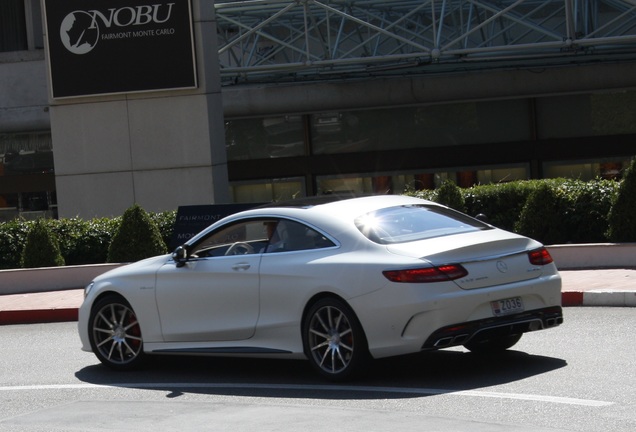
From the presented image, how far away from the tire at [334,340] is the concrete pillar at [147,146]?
12417mm

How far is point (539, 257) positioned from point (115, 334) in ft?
13.5

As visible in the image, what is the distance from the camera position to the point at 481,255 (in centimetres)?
983

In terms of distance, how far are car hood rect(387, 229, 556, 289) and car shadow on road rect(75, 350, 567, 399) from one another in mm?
773

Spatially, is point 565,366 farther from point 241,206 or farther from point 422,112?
point 422,112

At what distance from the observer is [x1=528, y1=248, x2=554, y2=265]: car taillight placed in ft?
33.4

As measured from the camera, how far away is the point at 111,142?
22.8m

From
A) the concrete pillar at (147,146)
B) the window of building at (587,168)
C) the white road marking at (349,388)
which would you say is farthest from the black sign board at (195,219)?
the window of building at (587,168)

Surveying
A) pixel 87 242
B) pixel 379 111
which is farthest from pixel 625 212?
pixel 379 111

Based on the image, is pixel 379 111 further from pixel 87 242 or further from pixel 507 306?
pixel 507 306

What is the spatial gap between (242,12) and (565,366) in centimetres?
1662

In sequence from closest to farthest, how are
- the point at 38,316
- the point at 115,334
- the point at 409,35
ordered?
1. the point at 115,334
2. the point at 38,316
3. the point at 409,35

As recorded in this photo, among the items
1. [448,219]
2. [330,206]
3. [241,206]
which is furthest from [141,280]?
[241,206]

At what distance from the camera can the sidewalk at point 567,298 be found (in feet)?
45.8

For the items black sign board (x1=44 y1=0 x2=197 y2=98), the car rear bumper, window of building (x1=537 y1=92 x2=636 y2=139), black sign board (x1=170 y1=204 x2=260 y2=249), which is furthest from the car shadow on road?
window of building (x1=537 y1=92 x2=636 y2=139)
